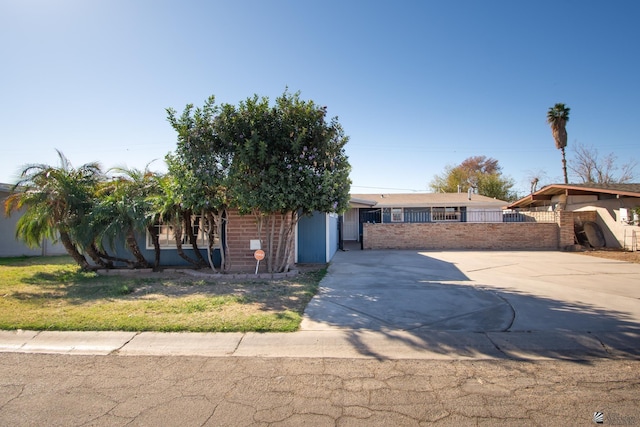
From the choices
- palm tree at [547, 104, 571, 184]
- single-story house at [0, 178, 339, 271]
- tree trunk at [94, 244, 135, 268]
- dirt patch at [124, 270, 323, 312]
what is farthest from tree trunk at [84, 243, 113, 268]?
palm tree at [547, 104, 571, 184]

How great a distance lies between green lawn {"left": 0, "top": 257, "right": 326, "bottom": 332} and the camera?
496cm

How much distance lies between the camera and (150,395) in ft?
10.3

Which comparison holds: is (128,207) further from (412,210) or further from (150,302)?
(412,210)

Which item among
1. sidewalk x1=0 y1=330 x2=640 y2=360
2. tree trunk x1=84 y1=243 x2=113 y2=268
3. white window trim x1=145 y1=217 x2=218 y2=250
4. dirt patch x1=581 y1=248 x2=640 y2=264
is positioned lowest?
dirt patch x1=581 y1=248 x2=640 y2=264

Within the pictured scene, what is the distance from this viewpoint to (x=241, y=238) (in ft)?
33.3

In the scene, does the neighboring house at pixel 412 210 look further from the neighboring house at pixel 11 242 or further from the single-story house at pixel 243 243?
the neighboring house at pixel 11 242

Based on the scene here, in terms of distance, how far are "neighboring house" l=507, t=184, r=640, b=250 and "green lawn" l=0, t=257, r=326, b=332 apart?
15.4 meters

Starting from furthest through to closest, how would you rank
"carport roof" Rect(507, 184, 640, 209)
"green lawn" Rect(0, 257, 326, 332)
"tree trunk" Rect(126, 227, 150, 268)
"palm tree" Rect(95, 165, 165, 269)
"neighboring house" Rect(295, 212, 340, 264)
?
"carport roof" Rect(507, 184, 640, 209), "neighboring house" Rect(295, 212, 340, 264), "tree trunk" Rect(126, 227, 150, 268), "palm tree" Rect(95, 165, 165, 269), "green lawn" Rect(0, 257, 326, 332)

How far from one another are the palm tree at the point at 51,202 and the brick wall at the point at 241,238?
3.84 metres

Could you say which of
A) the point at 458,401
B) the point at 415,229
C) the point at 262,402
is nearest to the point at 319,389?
the point at 262,402

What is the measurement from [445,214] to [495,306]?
18817 millimetres

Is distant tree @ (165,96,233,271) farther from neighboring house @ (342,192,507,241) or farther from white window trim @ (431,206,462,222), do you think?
white window trim @ (431,206,462,222)

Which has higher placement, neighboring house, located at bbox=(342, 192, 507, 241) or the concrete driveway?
neighboring house, located at bbox=(342, 192, 507, 241)

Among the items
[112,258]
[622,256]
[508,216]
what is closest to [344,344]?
[112,258]
